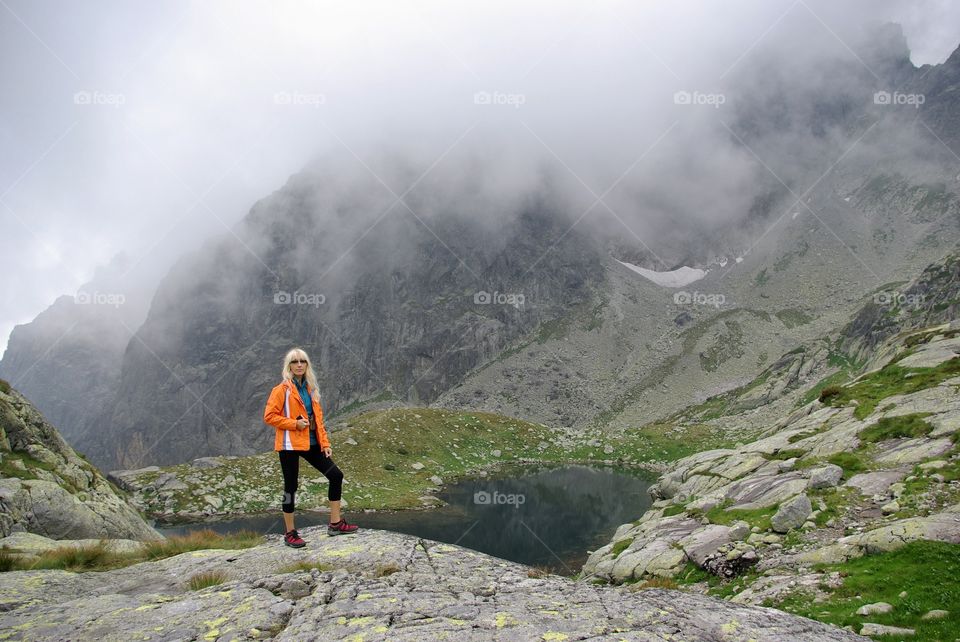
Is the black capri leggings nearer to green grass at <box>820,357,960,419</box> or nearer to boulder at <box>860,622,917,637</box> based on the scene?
boulder at <box>860,622,917,637</box>

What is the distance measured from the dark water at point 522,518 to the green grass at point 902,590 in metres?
27.3

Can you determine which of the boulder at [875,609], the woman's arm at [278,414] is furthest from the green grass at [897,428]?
the woman's arm at [278,414]

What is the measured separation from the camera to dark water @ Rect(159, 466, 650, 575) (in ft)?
154

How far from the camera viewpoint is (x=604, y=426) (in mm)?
167625

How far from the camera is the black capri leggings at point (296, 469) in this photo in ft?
40.1

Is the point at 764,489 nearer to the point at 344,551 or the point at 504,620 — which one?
the point at 504,620

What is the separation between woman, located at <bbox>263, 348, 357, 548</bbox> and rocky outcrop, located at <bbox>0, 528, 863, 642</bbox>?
1.42 meters

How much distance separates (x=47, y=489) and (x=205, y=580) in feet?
49.1

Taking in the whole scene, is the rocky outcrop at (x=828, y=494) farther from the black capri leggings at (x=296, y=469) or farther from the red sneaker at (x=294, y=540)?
the red sneaker at (x=294, y=540)

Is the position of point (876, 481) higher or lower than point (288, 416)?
lower

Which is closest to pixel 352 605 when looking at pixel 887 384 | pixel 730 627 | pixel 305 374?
pixel 305 374

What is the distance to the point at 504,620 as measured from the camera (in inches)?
320

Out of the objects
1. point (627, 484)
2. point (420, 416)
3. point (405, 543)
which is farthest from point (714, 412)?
point (405, 543)

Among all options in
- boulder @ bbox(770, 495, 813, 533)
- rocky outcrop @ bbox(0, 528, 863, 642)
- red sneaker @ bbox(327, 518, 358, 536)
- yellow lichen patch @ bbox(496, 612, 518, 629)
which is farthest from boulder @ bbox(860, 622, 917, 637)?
red sneaker @ bbox(327, 518, 358, 536)
